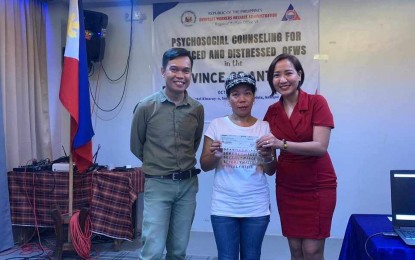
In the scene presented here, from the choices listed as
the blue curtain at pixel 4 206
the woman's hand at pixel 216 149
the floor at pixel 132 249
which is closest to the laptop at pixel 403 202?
the woman's hand at pixel 216 149

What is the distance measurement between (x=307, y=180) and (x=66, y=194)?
2.48 metres

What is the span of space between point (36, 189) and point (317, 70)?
2.95m

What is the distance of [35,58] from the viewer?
4.17 m

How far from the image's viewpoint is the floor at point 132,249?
3516mm

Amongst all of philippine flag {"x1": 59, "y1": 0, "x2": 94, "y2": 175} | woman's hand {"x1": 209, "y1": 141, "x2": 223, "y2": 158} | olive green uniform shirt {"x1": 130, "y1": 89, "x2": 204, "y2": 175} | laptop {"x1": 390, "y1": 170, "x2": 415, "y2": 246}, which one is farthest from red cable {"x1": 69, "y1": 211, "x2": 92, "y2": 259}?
laptop {"x1": 390, "y1": 170, "x2": 415, "y2": 246}

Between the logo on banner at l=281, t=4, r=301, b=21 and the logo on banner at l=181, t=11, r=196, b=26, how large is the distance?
0.94 m

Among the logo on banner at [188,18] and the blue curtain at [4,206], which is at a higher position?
the logo on banner at [188,18]

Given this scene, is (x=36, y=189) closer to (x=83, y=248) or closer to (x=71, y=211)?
(x=71, y=211)

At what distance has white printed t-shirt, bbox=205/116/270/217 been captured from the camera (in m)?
2.04

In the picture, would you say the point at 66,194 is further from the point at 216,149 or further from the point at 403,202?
the point at 403,202

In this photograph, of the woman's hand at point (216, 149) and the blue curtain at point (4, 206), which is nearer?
the woman's hand at point (216, 149)

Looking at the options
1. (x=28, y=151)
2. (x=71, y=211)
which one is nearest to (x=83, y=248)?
(x=71, y=211)

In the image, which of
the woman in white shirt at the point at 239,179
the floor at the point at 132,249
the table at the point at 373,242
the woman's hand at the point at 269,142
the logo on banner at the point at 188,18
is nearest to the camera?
the table at the point at 373,242

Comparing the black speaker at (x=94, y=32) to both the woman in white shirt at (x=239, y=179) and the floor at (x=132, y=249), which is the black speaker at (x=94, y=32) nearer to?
the floor at (x=132, y=249)
